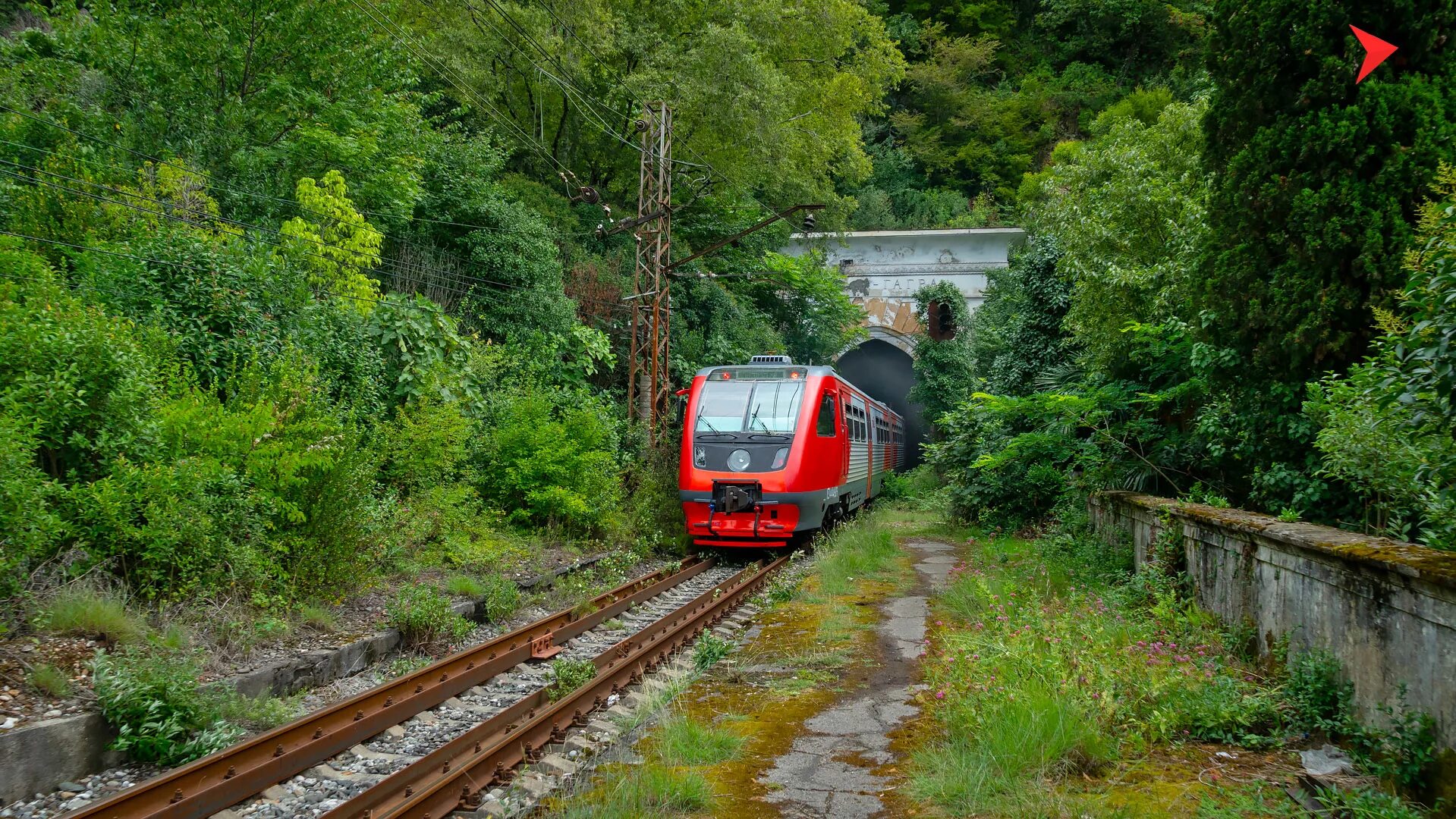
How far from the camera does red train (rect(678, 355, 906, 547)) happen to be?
11.9 meters

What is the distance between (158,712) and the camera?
15.3 feet

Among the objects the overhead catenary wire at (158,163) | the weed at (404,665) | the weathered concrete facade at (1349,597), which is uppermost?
the overhead catenary wire at (158,163)

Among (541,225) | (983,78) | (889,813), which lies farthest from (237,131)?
(983,78)

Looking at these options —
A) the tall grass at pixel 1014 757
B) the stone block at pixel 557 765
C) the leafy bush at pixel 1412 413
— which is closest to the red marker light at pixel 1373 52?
the leafy bush at pixel 1412 413

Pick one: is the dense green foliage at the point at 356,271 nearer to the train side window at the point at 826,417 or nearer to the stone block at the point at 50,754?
the stone block at the point at 50,754

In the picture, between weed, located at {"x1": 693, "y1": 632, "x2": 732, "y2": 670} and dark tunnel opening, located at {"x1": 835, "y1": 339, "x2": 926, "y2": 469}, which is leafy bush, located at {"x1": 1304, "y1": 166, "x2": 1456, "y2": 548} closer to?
weed, located at {"x1": 693, "y1": 632, "x2": 732, "y2": 670}

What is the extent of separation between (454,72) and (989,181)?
23.0 metres

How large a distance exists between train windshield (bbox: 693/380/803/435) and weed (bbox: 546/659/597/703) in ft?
20.2

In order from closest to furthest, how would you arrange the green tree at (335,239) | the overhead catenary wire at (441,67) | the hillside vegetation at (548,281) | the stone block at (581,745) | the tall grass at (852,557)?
the stone block at (581,745)
the hillside vegetation at (548,281)
the tall grass at (852,557)
the green tree at (335,239)
the overhead catenary wire at (441,67)

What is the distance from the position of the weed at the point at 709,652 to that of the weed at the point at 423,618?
6.88 feet

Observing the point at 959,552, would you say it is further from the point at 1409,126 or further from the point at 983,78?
the point at 983,78

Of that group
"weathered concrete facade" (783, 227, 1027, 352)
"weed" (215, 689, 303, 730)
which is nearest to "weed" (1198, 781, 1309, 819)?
"weed" (215, 689, 303, 730)

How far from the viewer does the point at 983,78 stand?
3741 centimetres

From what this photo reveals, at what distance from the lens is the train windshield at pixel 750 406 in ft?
40.2
